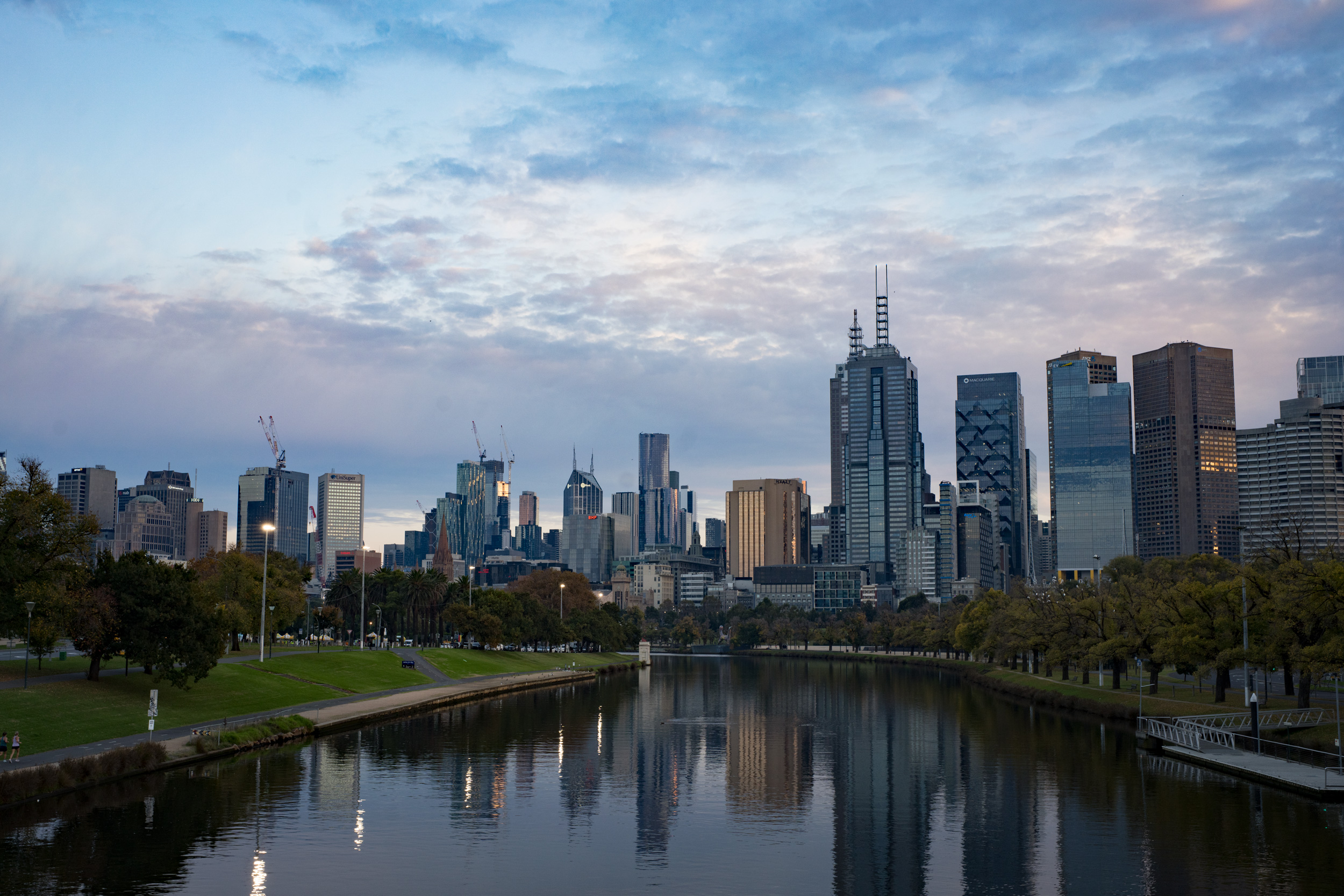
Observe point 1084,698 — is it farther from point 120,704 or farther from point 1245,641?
point 120,704

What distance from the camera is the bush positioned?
4784 cm

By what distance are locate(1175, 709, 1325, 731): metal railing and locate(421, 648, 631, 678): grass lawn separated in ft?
262

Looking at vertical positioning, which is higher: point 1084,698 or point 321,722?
point 321,722

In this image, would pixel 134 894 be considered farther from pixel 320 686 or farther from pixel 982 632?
pixel 982 632

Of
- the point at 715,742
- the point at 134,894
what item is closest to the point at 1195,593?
the point at 715,742

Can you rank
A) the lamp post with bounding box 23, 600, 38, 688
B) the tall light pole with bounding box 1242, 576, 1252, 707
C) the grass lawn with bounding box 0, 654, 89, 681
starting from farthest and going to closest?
the tall light pole with bounding box 1242, 576, 1252, 707 < the grass lawn with bounding box 0, 654, 89, 681 < the lamp post with bounding box 23, 600, 38, 688

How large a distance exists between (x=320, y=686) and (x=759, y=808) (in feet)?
186

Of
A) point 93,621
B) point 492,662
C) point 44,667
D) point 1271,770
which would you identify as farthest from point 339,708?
point 492,662

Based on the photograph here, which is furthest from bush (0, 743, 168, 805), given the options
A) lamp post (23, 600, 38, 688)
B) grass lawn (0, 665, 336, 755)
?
lamp post (23, 600, 38, 688)

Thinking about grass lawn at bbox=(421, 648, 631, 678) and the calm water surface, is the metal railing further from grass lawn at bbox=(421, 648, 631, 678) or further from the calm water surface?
grass lawn at bbox=(421, 648, 631, 678)

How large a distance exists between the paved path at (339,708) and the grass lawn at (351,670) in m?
1.94

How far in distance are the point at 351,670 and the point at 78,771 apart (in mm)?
61315

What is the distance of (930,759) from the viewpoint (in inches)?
2835

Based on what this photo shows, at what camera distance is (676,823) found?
50.0 metres
